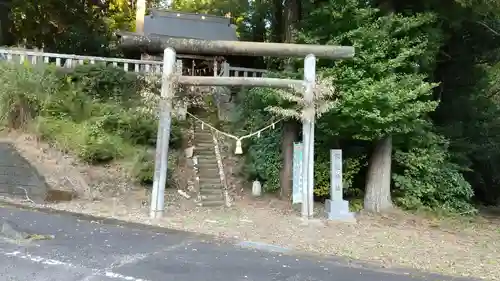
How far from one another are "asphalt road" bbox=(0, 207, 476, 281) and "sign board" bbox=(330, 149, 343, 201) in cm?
337

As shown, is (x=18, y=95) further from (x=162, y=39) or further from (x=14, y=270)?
(x=14, y=270)

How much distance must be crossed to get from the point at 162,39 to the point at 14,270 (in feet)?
17.3

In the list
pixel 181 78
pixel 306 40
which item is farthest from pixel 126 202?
pixel 306 40

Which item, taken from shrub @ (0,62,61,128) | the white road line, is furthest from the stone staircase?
the white road line

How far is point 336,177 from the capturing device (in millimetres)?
9367

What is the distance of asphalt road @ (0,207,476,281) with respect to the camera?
472 centimetres

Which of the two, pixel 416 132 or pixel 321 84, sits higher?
pixel 321 84

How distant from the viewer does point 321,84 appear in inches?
339

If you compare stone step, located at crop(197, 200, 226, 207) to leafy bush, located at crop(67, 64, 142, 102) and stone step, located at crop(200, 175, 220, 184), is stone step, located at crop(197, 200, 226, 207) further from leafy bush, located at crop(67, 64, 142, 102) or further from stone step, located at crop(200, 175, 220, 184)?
leafy bush, located at crop(67, 64, 142, 102)

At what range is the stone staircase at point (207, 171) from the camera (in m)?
10.3

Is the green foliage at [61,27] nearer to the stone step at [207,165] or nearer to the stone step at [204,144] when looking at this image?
the stone step at [204,144]

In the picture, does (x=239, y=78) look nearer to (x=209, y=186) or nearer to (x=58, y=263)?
(x=209, y=186)

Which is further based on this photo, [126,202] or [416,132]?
[416,132]

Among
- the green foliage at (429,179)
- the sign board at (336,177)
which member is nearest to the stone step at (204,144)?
the sign board at (336,177)
